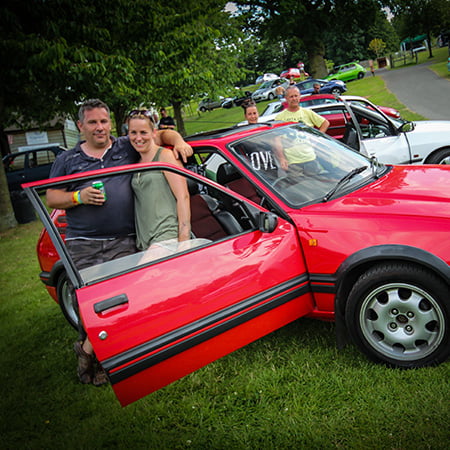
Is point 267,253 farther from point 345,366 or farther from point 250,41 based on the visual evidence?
point 250,41

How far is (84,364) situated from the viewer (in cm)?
330

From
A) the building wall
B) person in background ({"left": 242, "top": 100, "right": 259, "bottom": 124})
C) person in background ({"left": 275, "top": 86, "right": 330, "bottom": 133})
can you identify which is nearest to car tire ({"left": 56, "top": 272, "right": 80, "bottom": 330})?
person in background ({"left": 242, "top": 100, "right": 259, "bottom": 124})

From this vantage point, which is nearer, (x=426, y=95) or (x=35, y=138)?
(x=426, y=95)

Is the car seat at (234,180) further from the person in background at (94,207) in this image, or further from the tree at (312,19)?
the tree at (312,19)

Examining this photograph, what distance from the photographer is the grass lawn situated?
2.45 metres

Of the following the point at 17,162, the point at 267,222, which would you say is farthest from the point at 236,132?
the point at 17,162

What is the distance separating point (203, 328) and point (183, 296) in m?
0.23

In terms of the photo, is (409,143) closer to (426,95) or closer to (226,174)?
(226,174)

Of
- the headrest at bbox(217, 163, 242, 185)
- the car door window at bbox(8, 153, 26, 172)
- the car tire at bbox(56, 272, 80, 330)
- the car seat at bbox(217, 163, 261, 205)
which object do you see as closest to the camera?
the car seat at bbox(217, 163, 261, 205)

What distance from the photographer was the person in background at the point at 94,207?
3104 mm

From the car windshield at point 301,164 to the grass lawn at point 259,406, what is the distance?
115cm

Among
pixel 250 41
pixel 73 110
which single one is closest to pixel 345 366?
pixel 73 110

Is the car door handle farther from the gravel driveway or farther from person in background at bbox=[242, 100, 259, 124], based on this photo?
the gravel driveway

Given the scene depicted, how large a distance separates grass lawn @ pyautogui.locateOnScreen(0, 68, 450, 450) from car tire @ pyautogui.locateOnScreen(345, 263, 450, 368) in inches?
4.8
